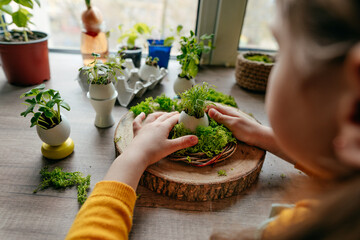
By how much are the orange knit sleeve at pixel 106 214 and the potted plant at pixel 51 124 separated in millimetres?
232

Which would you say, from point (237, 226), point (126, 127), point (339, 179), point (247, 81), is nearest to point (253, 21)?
point (247, 81)

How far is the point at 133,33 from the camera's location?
3.93 ft

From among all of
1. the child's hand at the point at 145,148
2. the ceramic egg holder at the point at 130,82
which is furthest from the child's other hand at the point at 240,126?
the ceramic egg holder at the point at 130,82

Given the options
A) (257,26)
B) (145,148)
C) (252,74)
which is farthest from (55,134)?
(257,26)

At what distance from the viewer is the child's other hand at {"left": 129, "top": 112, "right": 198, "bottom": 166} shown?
616 mm

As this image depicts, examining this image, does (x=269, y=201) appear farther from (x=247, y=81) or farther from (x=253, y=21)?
(x=253, y=21)

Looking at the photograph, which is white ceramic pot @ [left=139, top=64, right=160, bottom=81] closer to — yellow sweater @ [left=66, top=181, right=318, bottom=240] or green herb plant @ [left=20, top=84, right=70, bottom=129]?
green herb plant @ [left=20, top=84, right=70, bottom=129]

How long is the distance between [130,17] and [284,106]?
1211 mm

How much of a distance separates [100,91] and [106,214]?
1.31 feet

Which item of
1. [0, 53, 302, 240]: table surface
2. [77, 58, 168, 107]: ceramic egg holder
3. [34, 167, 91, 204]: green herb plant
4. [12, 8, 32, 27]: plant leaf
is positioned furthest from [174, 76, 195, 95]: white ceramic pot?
[12, 8, 32, 27]: plant leaf

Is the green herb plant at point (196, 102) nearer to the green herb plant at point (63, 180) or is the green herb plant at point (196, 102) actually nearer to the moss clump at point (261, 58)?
the green herb plant at point (63, 180)

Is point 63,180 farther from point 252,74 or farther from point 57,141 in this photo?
point 252,74

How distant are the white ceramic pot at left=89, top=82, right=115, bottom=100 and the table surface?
0.41 feet

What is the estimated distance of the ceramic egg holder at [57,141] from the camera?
67cm
